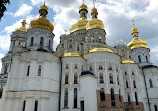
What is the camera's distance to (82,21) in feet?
133

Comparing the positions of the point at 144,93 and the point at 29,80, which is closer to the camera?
the point at 29,80

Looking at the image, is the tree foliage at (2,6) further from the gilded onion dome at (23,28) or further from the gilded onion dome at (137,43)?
the gilded onion dome at (137,43)

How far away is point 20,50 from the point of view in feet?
77.0

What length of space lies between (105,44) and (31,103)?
67.4 feet

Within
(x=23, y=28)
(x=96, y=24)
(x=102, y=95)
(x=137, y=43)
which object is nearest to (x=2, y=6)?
(x=102, y=95)

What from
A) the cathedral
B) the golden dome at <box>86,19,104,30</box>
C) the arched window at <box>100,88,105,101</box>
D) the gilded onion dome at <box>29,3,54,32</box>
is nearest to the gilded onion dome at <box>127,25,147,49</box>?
the golden dome at <box>86,19,104,30</box>

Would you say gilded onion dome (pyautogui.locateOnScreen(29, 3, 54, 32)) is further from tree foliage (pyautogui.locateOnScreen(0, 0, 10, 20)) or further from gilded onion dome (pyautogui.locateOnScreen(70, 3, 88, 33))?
tree foliage (pyautogui.locateOnScreen(0, 0, 10, 20))

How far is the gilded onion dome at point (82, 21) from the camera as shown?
3941 centimetres

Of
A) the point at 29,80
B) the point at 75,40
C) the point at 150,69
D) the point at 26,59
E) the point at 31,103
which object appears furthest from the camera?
the point at 150,69

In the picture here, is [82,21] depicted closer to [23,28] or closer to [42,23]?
[42,23]

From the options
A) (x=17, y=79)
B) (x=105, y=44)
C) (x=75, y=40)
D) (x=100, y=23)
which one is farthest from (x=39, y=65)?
(x=100, y=23)

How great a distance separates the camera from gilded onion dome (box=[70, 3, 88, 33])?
3941cm

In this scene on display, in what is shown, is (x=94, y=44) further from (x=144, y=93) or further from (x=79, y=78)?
(x=144, y=93)

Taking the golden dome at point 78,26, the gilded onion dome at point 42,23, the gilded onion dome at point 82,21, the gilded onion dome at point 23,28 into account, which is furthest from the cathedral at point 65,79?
the gilded onion dome at point 23,28
